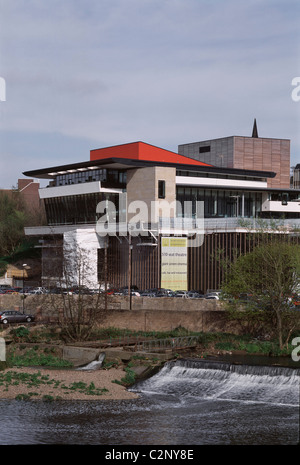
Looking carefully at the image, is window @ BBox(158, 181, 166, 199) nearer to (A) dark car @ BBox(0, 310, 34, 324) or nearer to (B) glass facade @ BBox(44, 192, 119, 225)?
(B) glass facade @ BBox(44, 192, 119, 225)

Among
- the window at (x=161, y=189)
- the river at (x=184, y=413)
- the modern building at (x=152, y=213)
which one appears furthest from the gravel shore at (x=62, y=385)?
the window at (x=161, y=189)

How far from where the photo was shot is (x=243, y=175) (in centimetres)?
10575

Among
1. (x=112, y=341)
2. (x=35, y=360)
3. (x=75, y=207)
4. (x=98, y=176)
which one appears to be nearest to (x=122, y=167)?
(x=98, y=176)

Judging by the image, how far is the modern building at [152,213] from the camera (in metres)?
79.8

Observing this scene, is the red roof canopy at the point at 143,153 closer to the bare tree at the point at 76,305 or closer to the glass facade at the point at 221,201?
the glass facade at the point at 221,201

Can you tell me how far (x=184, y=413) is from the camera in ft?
102

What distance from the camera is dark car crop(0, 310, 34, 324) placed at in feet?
205

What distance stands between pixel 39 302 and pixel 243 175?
5013cm

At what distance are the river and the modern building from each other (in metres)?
33.2

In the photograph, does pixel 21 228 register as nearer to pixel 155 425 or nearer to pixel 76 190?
pixel 76 190

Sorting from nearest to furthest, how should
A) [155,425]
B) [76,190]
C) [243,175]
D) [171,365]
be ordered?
[155,425] < [171,365] < [76,190] < [243,175]

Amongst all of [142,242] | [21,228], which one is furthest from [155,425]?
[21,228]

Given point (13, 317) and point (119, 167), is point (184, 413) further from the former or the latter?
point (119, 167)

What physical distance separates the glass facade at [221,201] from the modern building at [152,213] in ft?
0.48
